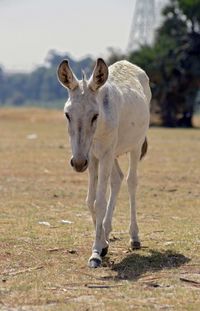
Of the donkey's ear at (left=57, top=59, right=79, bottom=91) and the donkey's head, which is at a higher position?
the donkey's ear at (left=57, top=59, right=79, bottom=91)

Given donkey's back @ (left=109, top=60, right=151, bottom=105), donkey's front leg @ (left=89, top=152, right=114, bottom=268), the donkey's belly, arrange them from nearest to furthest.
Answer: donkey's front leg @ (left=89, top=152, right=114, bottom=268)
the donkey's belly
donkey's back @ (left=109, top=60, right=151, bottom=105)

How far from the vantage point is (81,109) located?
7934 millimetres

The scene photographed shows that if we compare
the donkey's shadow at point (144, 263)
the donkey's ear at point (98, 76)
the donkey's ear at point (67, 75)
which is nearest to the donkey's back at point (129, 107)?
the donkey's ear at point (98, 76)

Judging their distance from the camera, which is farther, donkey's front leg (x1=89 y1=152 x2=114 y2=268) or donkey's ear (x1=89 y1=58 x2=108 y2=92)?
donkey's front leg (x1=89 y1=152 x2=114 y2=268)

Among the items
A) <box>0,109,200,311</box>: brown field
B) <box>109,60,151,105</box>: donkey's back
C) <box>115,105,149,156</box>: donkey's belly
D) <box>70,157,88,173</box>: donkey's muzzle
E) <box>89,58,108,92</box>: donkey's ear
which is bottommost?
<box>0,109,200,311</box>: brown field

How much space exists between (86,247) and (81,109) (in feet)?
7.50

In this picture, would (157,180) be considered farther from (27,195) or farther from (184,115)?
(184,115)

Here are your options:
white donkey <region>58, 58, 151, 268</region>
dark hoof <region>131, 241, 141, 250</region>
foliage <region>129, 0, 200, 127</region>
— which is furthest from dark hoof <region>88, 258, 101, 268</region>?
foliage <region>129, 0, 200, 127</region>

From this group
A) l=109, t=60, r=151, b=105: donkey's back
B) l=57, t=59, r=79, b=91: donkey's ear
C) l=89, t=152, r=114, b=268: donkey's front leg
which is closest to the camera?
l=57, t=59, r=79, b=91: donkey's ear

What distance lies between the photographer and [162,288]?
7438 millimetres

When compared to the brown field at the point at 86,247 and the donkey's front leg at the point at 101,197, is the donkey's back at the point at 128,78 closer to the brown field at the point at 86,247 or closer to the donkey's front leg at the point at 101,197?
the donkey's front leg at the point at 101,197

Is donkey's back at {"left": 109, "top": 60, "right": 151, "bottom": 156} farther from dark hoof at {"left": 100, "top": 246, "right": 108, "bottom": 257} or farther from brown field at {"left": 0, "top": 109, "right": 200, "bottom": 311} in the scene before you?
brown field at {"left": 0, "top": 109, "right": 200, "bottom": 311}

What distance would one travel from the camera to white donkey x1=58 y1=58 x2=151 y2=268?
789cm

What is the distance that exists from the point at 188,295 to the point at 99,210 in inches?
75.2
